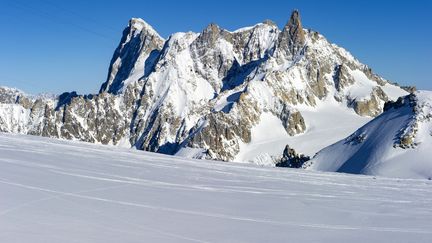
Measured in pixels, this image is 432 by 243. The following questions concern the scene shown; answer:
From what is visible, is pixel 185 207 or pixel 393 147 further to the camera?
pixel 393 147

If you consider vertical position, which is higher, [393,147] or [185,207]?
[393,147]

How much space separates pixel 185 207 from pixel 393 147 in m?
64.1

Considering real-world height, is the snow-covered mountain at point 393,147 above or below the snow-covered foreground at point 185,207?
above

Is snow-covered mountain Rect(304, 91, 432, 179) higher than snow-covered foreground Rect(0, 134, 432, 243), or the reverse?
snow-covered mountain Rect(304, 91, 432, 179)

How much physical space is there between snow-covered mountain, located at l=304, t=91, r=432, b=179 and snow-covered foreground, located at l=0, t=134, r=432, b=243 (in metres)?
49.0

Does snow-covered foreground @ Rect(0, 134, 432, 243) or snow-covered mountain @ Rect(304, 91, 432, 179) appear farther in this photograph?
snow-covered mountain @ Rect(304, 91, 432, 179)

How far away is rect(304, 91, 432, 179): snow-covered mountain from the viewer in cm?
6656

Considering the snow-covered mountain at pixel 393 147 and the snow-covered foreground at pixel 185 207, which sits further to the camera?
the snow-covered mountain at pixel 393 147

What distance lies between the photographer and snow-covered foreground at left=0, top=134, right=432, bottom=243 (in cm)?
965

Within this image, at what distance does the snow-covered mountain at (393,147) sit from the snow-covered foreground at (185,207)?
161ft

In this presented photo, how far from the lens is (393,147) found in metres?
70.9

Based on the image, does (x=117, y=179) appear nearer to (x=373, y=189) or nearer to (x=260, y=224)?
(x=260, y=224)

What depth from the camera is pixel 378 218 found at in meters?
12.6

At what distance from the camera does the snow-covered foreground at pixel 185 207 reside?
31.7 feet
